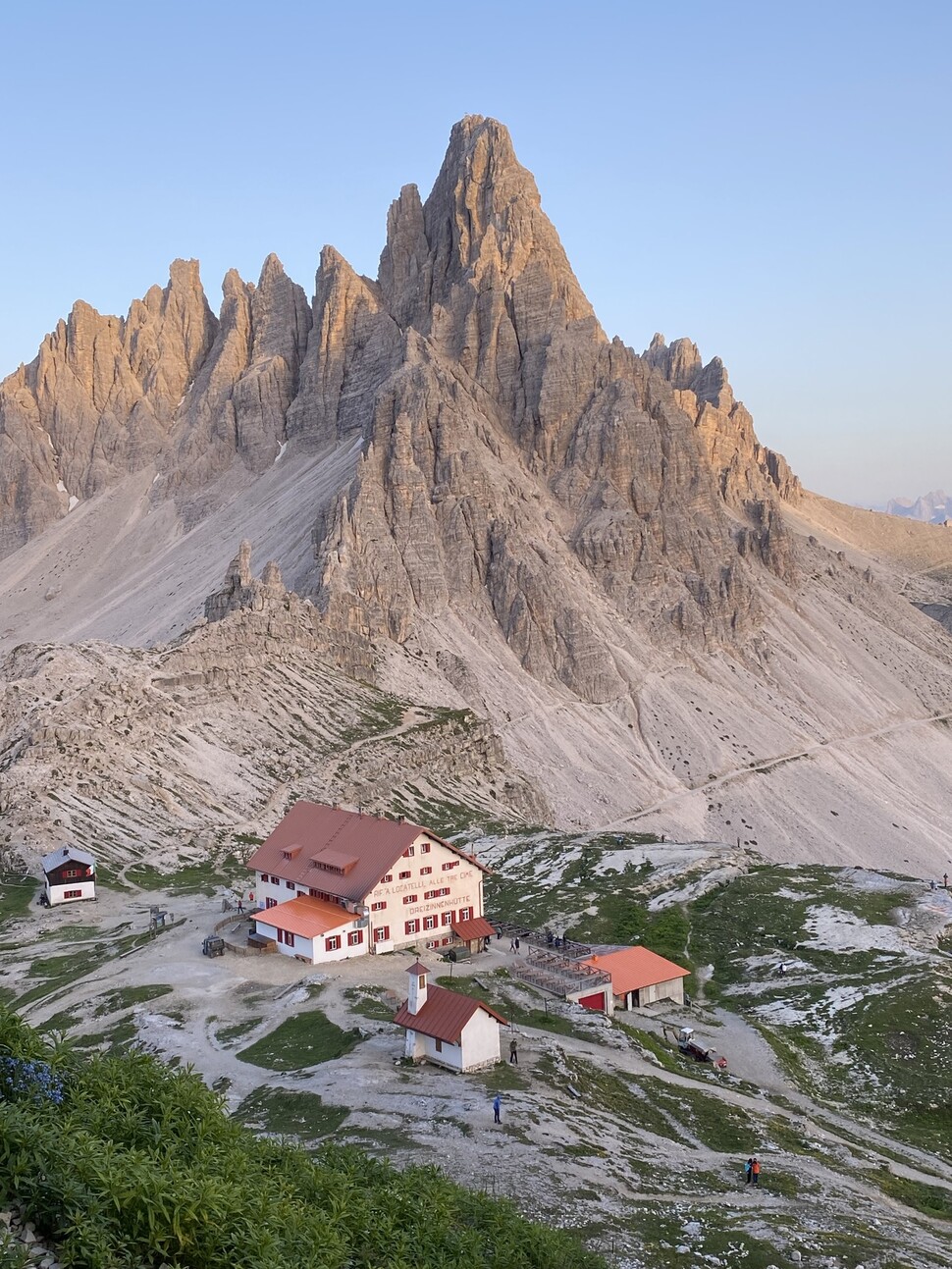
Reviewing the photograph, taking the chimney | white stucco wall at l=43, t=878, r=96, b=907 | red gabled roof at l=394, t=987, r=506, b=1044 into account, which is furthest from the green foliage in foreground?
white stucco wall at l=43, t=878, r=96, b=907

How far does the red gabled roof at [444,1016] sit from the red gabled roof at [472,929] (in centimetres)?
1852

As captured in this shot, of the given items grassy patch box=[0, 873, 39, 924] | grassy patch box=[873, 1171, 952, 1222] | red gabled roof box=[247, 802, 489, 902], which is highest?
red gabled roof box=[247, 802, 489, 902]

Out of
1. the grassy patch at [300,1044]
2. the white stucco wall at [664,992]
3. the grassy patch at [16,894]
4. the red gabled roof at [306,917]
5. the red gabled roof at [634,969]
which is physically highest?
the red gabled roof at [306,917]

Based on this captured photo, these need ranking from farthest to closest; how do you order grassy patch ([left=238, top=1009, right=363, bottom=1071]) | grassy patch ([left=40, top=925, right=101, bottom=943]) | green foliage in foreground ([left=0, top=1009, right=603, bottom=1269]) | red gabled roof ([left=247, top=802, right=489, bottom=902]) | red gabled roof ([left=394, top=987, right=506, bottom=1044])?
grassy patch ([left=40, top=925, right=101, bottom=943]), red gabled roof ([left=247, top=802, right=489, bottom=902]), grassy patch ([left=238, top=1009, right=363, bottom=1071]), red gabled roof ([left=394, top=987, right=506, bottom=1044]), green foliage in foreground ([left=0, top=1009, right=603, bottom=1269])

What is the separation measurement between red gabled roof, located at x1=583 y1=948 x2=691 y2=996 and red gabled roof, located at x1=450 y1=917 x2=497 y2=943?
6185mm

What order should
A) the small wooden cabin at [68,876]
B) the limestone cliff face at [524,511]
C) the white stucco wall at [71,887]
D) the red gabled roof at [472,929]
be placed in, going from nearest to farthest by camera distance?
the red gabled roof at [472,929] < the small wooden cabin at [68,876] < the white stucco wall at [71,887] < the limestone cliff face at [524,511]

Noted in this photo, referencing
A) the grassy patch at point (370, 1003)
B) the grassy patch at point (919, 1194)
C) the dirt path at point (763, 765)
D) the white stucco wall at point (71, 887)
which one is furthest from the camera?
the dirt path at point (763, 765)

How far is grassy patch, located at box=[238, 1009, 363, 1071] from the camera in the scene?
4103 cm

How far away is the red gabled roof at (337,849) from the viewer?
5816 centimetres

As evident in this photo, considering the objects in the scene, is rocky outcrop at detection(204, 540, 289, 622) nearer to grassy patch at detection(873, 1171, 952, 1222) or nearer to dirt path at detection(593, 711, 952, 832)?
dirt path at detection(593, 711, 952, 832)

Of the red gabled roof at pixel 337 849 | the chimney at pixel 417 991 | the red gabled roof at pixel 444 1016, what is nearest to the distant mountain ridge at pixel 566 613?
the red gabled roof at pixel 337 849

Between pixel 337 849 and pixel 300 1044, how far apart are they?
19315 mm

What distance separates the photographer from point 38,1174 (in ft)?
52.0

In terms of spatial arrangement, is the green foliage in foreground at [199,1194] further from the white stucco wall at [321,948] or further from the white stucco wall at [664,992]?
the white stucco wall at [664,992]
